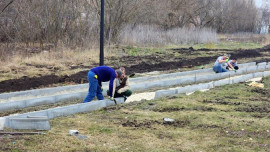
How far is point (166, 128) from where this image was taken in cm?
758

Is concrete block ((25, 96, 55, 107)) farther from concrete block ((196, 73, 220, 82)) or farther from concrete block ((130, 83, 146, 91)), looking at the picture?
concrete block ((196, 73, 220, 82))

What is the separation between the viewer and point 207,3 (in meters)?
45.0

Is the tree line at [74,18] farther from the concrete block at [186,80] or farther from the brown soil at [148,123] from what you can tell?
the brown soil at [148,123]

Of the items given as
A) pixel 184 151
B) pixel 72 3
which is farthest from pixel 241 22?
pixel 184 151

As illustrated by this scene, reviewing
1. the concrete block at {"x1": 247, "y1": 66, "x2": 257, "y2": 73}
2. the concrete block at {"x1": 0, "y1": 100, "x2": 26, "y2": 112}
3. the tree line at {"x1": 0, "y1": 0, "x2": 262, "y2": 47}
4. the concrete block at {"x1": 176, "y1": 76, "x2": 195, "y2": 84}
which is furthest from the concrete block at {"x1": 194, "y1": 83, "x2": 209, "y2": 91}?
the tree line at {"x1": 0, "y1": 0, "x2": 262, "y2": 47}

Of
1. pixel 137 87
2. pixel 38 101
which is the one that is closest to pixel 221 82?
pixel 137 87

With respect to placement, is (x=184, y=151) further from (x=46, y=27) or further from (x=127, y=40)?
(x=127, y=40)

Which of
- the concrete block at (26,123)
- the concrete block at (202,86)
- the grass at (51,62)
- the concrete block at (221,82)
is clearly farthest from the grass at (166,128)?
the grass at (51,62)

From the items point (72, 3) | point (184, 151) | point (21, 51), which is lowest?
point (184, 151)

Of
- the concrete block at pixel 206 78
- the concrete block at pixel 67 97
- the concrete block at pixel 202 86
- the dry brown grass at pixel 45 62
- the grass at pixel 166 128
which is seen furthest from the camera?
the concrete block at pixel 206 78

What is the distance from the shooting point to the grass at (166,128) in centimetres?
622

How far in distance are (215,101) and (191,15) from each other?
32.4 metres

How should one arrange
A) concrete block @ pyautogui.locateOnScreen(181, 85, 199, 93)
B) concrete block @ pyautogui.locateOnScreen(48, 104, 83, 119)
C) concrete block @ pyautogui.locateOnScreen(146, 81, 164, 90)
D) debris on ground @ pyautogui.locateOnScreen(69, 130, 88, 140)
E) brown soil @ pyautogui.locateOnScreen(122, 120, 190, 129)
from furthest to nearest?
concrete block @ pyautogui.locateOnScreen(146, 81, 164, 90)
concrete block @ pyautogui.locateOnScreen(181, 85, 199, 93)
concrete block @ pyautogui.locateOnScreen(48, 104, 83, 119)
brown soil @ pyautogui.locateOnScreen(122, 120, 190, 129)
debris on ground @ pyautogui.locateOnScreen(69, 130, 88, 140)

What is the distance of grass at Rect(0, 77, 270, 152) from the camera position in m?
6.22
